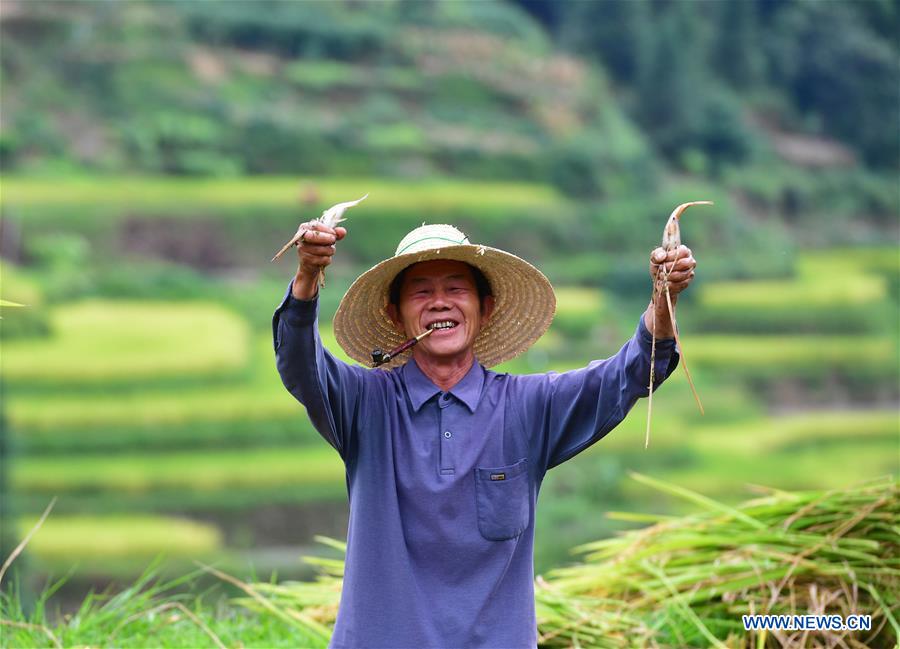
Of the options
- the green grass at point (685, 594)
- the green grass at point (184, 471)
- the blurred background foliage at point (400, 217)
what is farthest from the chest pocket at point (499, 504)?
the green grass at point (184, 471)

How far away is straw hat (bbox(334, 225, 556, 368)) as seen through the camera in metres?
2.37

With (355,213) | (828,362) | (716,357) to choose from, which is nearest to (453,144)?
(355,213)

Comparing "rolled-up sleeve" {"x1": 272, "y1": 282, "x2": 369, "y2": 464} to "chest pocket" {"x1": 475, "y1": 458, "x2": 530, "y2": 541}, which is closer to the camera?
"rolled-up sleeve" {"x1": 272, "y1": 282, "x2": 369, "y2": 464}

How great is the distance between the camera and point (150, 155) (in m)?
7.80

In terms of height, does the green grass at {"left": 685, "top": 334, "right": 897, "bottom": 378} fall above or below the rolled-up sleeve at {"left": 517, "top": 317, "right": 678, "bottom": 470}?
above

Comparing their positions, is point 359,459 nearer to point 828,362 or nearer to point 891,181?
point 828,362

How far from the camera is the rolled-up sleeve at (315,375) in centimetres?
216

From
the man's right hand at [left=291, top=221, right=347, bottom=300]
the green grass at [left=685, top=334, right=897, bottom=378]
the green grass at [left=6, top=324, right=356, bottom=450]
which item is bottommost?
the man's right hand at [left=291, top=221, right=347, bottom=300]

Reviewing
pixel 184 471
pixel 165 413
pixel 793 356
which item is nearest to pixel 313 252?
pixel 184 471

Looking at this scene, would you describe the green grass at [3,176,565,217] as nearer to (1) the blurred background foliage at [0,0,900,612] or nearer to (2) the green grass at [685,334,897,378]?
A: (1) the blurred background foliage at [0,0,900,612]

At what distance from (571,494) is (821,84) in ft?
11.3

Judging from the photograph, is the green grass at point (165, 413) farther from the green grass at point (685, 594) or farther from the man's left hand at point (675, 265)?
the man's left hand at point (675, 265)

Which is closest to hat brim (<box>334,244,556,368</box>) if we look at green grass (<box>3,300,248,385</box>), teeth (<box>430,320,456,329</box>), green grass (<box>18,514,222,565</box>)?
teeth (<box>430,320,456,329</box>)

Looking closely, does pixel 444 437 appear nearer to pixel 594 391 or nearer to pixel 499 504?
pixel 499 504
